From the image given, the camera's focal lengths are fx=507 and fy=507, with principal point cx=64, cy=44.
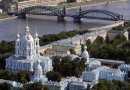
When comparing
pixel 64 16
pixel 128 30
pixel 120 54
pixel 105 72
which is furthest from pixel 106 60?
pixel 64 16

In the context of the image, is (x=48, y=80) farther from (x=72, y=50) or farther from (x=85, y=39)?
(x=85, y=39)

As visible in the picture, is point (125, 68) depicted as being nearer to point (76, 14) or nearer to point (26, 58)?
point (26, 58)

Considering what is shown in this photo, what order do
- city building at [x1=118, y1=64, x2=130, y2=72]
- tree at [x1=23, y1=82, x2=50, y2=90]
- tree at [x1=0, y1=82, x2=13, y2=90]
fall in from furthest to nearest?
city building at [x1=118, y1=64, x2=130, y2=72], tree at [x1=0, y1=82, x2=13, y2=90], tree at [x1=23, y1=82, x2=50, y2=90]

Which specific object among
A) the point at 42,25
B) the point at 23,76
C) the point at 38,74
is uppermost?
the point at 38,74

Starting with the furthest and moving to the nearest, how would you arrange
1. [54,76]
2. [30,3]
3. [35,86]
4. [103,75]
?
[30,3], [103,75], [54,76], [35,86]

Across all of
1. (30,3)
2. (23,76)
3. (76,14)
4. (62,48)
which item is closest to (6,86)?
(23,76)

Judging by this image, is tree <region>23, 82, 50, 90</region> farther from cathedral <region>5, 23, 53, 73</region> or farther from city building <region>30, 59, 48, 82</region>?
cathedral <region>5, 23, 53, 73</region>

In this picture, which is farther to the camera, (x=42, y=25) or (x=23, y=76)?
(x=42, y=25)

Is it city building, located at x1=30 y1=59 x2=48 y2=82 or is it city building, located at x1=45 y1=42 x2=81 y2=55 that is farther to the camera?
city building, located at x1=45 y1=42 x2=81 y2=55

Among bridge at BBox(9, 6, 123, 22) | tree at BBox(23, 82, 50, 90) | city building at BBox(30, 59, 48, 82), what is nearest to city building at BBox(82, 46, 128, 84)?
city building at BBox(30, 59, 48, 82)
